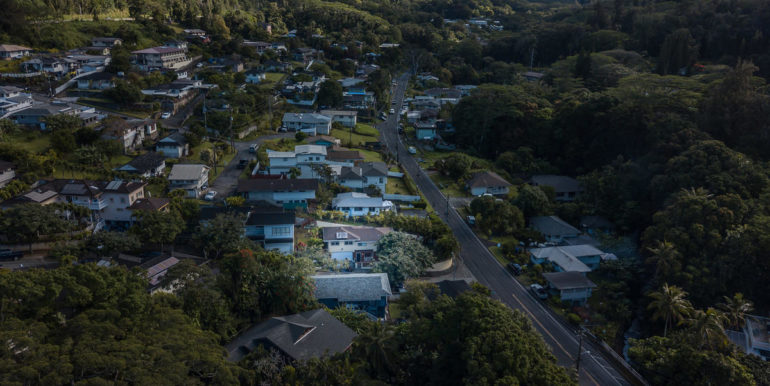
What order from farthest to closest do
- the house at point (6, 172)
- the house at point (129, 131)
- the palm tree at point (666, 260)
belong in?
the house at point (129, 131) → the house at point (6, 172) → the palm tree at point (666, 260)

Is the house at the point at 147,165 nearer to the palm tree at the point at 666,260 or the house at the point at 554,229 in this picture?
the house at the point at 554,229

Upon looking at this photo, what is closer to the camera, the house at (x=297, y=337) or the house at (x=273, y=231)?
the house at (x=297, y=337)

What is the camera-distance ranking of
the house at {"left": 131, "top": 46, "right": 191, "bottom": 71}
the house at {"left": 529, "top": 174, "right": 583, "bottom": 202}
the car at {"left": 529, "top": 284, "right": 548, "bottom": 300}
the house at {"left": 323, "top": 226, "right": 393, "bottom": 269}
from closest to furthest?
the car at {"left": 529, "top": 284, "right": 548, "bottom": 300}
the house at {"left": 323, "top": 226, "right": 393, "bottom": 269}
the house at {"left": 529, "top": 174, "right": 583, "bottom": 202}
the house at {"left": 131, "top": 46, "right": 191, "bottom": 71}

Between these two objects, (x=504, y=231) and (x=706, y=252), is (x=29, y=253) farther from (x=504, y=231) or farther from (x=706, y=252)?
(x=706, y=252)

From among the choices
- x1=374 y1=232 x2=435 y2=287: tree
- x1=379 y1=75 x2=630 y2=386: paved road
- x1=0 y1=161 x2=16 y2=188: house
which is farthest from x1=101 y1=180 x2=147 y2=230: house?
x1=379 y1=75 x2=630 y2=386: paved road

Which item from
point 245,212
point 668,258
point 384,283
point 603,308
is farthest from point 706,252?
point 245,212

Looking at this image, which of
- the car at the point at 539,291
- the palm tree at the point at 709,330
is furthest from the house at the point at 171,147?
the palm tree at the point at 709,330

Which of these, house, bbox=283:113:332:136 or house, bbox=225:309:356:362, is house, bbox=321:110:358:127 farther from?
house, bbox=225:309:356:362
